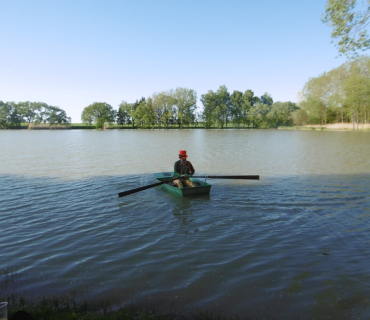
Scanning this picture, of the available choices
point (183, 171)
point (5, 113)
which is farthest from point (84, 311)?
point (5, 113)

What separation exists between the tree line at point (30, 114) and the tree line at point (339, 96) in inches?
3687

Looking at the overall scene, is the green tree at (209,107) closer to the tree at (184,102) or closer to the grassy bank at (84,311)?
the tree at (184,102)

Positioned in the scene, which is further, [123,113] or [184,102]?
[123,113]

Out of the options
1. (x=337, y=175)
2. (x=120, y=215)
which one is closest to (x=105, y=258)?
(x=120, y=215)

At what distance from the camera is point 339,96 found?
231ft

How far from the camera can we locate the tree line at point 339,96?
57000mm

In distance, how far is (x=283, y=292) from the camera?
14.9ft

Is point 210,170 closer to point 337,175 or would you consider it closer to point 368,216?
point 337,175

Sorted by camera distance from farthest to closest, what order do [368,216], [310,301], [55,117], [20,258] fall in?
[55,117] → [368,216] → [20,258] → [310,301]

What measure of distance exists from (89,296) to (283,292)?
10.1 ft

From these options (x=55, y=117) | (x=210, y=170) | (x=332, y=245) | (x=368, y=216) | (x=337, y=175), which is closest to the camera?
(x=332, y=245)

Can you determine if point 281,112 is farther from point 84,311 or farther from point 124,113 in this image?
point 84,311

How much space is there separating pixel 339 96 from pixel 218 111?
147 ft

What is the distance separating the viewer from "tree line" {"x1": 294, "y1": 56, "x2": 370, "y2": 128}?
57000 mm
